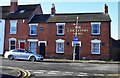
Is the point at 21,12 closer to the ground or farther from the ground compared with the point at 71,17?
farther from the ground

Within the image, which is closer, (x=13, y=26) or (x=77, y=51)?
(x=77, y=51)

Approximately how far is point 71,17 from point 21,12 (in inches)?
323

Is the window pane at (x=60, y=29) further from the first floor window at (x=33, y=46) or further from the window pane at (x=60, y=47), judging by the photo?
the first floor window at (x=33, y=46)

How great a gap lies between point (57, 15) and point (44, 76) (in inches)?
959

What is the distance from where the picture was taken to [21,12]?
41.3 meters

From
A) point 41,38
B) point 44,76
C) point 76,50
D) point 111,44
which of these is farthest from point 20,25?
point 44,76

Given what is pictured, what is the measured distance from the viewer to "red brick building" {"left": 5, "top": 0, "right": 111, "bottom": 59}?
35594 millimetres

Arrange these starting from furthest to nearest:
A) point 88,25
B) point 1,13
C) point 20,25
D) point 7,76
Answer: point 1,13
point 20,25
point 88,25
point 7,76

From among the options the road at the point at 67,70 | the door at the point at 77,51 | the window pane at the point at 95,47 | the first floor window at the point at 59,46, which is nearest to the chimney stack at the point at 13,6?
the first floor window at the point at 59,46

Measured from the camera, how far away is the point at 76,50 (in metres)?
36.5

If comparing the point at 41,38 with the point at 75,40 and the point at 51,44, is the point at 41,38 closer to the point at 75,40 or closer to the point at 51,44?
the point at 51,44

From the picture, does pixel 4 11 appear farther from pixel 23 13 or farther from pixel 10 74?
pixel 10 74

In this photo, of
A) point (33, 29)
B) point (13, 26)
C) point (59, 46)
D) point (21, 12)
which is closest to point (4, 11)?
point (21, 12)

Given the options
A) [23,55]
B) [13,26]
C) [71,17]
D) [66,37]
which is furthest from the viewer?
[13,26]
